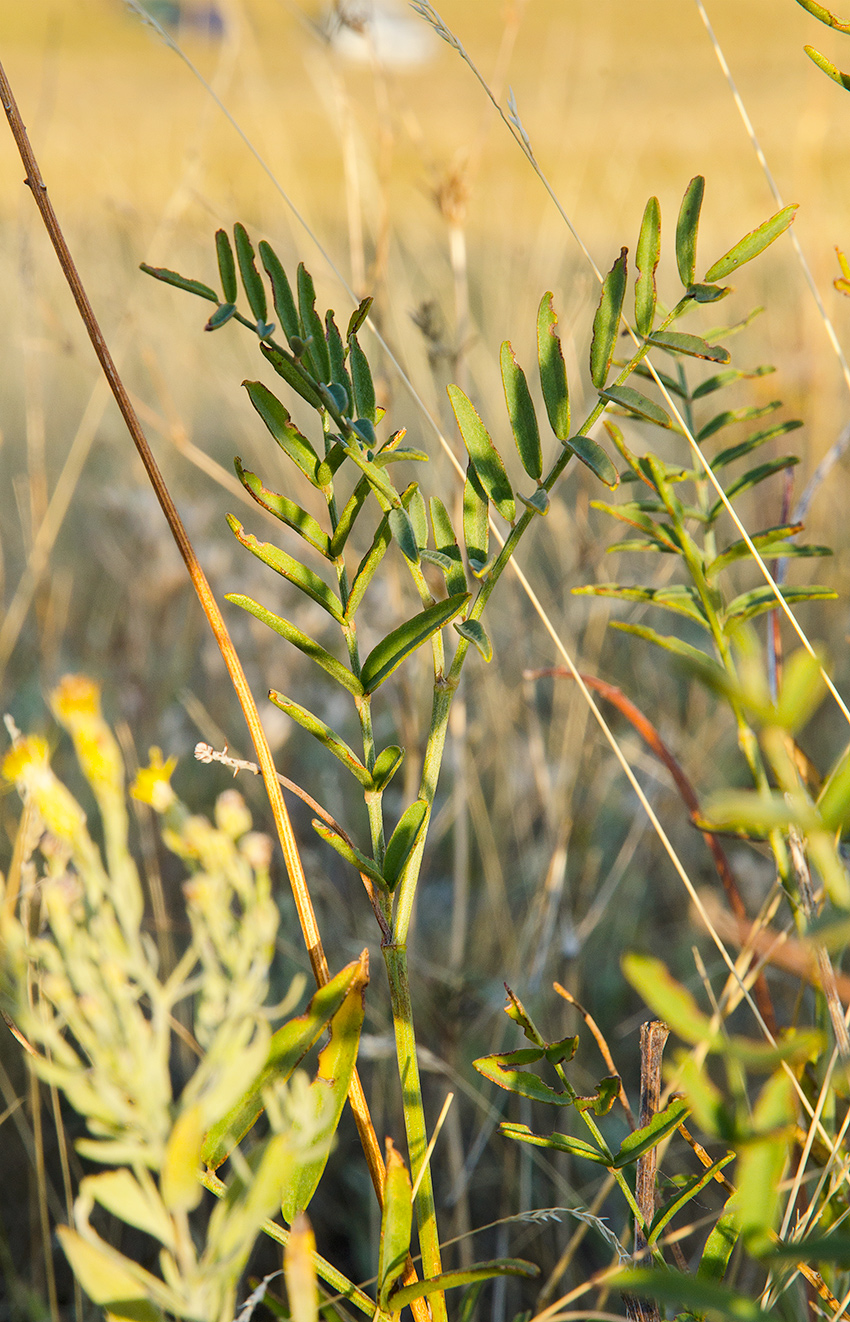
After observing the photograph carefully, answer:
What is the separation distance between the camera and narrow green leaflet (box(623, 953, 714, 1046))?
209 mm

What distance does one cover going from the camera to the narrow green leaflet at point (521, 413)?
1.27 feet

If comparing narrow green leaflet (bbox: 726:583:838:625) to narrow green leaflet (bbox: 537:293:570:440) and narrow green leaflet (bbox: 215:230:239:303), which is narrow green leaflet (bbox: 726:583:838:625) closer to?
narrow green leaflet (bbox: 537:293:570:440)

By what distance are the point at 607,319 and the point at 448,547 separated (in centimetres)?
11

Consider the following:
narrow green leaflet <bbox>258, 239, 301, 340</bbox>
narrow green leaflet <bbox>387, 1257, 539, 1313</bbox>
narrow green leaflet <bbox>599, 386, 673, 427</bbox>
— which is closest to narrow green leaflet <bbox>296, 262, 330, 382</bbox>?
narrow green leaflet <bbox>258, 239, 301, 340</bbox>

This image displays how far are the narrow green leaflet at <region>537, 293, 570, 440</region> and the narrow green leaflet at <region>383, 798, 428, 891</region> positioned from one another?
16 cm

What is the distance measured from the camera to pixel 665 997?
0.21 metres

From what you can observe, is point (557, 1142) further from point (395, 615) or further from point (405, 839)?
point (395, 615)

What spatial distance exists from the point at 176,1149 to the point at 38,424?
99 cm

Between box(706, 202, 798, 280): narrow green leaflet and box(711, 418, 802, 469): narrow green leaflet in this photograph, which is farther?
box(711, 418, 802, 469): narrow green leaflet

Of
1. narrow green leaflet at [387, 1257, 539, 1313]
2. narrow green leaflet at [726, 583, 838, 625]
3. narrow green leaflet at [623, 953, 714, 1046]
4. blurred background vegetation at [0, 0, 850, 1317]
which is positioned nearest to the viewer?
narrow green leaflet at [623, 953, 714, 1046]

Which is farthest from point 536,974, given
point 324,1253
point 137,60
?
point 137,60

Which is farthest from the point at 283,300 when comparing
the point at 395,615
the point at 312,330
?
the point at 395,615

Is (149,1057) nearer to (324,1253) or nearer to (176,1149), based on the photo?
(176,1149)

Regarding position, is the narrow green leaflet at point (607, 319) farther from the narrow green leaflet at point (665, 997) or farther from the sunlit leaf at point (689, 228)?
the narrow green leaflet at point (665, 997)
